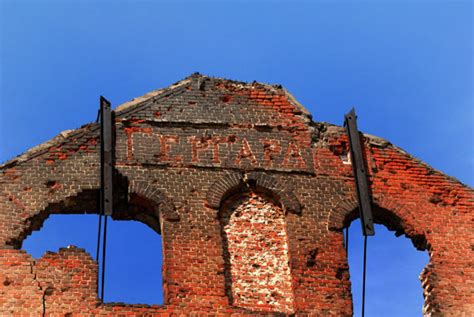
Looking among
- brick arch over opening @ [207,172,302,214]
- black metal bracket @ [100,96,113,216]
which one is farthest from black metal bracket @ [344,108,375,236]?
black metal bracket @ [100,96,113,216]

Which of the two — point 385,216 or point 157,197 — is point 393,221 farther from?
point 157,197

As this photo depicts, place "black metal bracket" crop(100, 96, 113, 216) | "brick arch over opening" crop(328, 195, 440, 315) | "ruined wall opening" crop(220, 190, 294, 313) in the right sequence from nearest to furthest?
"ruined wall opening" crop(220, 190, 294, 313)
"black metal bracket" crop(100, 96, 113, 216)
"brick arch over opening" crop(328, 195, 440, 315)

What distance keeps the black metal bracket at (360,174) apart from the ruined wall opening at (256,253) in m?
1.20

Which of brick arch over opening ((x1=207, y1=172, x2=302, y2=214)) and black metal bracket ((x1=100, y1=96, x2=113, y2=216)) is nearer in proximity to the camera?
black metal bracket ((x1=100, y1=96, x2=113, y2=216))

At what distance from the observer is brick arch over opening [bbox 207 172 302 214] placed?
59.3 ft

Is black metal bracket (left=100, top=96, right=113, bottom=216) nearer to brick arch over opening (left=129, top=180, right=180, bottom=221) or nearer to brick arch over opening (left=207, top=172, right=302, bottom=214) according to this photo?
brick arch over opening (left=129, top=180, right=180, bottom=221)

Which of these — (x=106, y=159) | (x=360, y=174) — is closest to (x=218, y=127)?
(x=106, y=159)

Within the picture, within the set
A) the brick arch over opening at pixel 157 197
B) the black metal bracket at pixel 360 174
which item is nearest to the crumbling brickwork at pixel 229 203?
the brick arch over opening at pixel 157 197

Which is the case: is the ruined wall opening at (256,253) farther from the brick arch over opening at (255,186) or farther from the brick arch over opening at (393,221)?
the brick arch over opening at (393,221)

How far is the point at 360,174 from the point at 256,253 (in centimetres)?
225

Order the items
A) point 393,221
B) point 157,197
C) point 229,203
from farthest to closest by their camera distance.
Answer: point 393,221 < point 229,203 < point 157,197

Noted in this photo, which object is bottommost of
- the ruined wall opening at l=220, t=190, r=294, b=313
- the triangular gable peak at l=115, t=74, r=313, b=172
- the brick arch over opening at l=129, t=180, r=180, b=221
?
the ruined wall opening at l=220, t=190, r=294, b=313

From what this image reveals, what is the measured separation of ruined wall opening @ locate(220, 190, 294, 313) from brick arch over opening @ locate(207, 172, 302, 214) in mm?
109

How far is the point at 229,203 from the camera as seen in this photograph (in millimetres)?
18188
